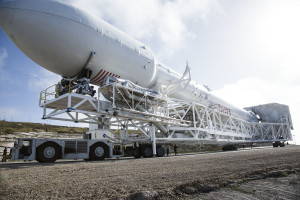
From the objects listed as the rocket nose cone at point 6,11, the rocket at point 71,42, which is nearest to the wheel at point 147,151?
the rocket at point 71,42

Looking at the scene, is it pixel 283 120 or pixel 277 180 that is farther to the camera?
pixel 283 120

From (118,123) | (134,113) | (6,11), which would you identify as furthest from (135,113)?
(6,11)

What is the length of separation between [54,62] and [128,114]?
4.52m

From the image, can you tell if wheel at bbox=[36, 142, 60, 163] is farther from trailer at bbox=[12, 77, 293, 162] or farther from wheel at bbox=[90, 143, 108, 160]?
wheel at bbox=[90, 143, 108, 160]

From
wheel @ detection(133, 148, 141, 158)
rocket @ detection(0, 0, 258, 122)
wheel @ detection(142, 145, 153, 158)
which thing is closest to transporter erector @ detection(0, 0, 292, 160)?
rocket @ detection(0, 0, 258, 122)

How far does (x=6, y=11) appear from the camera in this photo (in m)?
7.89

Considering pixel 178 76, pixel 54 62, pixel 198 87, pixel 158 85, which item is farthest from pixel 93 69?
pixel 198 87

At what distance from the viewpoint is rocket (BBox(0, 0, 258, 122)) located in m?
8.15

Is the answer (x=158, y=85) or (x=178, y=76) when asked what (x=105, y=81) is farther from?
(x=178, y=76)

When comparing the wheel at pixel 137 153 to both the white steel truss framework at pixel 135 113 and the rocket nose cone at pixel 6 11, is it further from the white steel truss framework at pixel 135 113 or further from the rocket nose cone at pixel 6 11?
the rocket nose cone at pixel 6 11

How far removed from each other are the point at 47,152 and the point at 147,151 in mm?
5806

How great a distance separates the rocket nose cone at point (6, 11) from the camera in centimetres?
789

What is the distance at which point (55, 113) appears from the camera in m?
10.1

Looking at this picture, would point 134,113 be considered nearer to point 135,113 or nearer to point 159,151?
point 135,113
